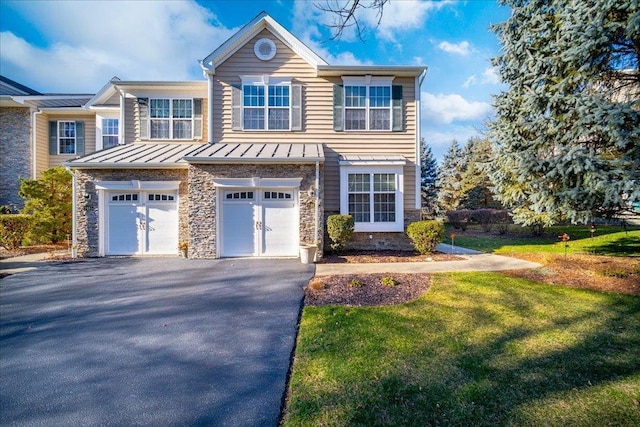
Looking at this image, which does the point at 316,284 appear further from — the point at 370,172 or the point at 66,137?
the point at 66,137

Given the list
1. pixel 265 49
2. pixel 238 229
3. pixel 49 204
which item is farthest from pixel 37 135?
pixel 238 229

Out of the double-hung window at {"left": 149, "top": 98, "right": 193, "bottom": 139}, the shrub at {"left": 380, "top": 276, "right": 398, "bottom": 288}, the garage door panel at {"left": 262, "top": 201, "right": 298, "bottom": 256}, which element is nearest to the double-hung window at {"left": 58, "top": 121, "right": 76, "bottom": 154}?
the double-hung window at {"left": 149, "top": 98, "right": 193, "bottom": 139}

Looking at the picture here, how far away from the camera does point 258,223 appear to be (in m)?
10.0

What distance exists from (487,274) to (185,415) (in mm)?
7629

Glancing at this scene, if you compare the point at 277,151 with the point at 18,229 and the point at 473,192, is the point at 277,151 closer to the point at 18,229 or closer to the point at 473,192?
the point at 18,229

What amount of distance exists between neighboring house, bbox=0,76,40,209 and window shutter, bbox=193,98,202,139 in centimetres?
959

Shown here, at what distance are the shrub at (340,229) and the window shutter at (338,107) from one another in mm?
3850

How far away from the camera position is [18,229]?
440 inches

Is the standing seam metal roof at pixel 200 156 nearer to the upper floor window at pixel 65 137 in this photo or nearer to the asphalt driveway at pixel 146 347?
the asphalt driveway at pixel 146 347

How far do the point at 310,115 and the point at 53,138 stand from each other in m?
14.0

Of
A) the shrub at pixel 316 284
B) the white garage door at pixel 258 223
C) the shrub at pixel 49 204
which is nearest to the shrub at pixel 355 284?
the shrub at pixel 316 284

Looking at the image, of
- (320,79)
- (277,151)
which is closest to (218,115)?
(277,151)

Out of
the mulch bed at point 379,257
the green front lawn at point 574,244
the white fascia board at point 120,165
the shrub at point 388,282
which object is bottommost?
the shrub at point 388,282

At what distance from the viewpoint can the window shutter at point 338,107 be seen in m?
11.4
